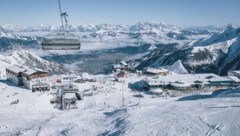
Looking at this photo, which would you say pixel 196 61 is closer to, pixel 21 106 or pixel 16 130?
pixel 21 106

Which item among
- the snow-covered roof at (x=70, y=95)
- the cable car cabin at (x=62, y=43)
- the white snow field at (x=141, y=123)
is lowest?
the snow-covered roof at (x=70, y=95)

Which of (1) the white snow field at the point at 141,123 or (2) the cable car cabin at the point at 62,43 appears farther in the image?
(1) the white snow field at the point at 141,123

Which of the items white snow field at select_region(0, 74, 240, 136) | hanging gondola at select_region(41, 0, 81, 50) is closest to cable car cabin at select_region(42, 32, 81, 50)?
hanging gondola at select_region(41, 0, 81, 50)

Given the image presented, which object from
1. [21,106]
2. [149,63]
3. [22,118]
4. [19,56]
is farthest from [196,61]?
[22,118]

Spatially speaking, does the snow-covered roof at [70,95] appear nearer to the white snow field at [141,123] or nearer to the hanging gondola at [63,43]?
the white snow field at [141,123]

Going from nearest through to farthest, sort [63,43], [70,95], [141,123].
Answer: [63,43]
[141,123]
[70,95]

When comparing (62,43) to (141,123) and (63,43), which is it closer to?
(63,43)

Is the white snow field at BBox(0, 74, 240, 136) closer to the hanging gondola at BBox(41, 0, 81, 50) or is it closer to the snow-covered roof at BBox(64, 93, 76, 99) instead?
the hanging gondola at BBox(41, 0, 81, 50)

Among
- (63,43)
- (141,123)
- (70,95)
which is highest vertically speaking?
(63,43)

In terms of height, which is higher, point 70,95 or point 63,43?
point 63,43

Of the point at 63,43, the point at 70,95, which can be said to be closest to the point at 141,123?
the point at 63,43

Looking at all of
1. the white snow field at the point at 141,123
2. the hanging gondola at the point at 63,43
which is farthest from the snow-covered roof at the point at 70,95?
the hanging gondola at the point at 63,43
